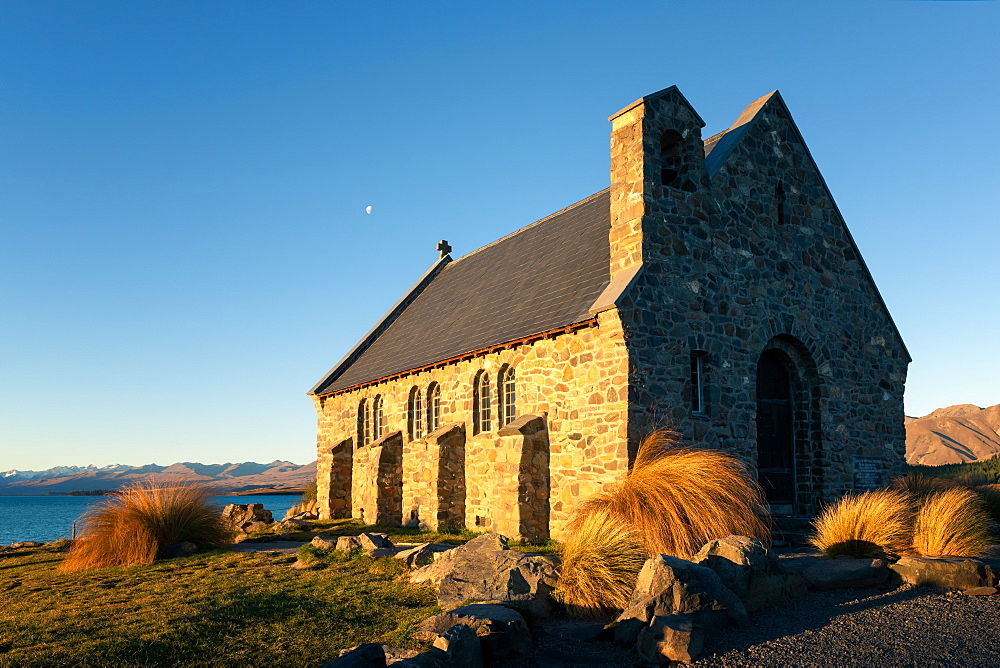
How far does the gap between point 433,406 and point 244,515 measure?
800 centimetres

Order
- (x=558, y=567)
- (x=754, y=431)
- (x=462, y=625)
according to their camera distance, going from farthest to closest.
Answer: (x=754, y=431), (x=558, y=567), (x=462, y=625)

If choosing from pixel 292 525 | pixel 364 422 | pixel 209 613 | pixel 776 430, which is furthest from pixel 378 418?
pixel 209 613

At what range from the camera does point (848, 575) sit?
1013 centimetres

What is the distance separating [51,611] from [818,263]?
1695 cm

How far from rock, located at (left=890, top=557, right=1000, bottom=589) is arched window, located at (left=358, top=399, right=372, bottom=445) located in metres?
17.8

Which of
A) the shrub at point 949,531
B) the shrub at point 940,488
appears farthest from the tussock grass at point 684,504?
the shrub at point 940,488

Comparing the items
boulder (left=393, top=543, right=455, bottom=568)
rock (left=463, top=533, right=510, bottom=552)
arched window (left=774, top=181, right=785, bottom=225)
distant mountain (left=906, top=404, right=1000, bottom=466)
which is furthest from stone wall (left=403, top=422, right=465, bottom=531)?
distant mountain (left=906, top=404, right=1000, bottom=466)

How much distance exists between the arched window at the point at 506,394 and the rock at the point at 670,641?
34.0 ft

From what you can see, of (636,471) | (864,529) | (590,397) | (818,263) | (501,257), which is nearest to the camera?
(864,529)

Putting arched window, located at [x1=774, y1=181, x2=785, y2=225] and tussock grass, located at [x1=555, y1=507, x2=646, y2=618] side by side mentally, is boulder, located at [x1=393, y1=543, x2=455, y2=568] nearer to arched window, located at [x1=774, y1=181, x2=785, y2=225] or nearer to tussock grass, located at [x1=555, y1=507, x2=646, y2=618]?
tussock grass, located at [x1=555, y1=507, x2=646, y2=618]

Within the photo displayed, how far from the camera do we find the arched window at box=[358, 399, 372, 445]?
24984 millimetres

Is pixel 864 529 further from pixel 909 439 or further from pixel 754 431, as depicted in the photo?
pixel 909 439

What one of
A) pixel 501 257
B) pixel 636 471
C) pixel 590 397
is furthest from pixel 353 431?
pixel 636 471

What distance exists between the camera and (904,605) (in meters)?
9.12
